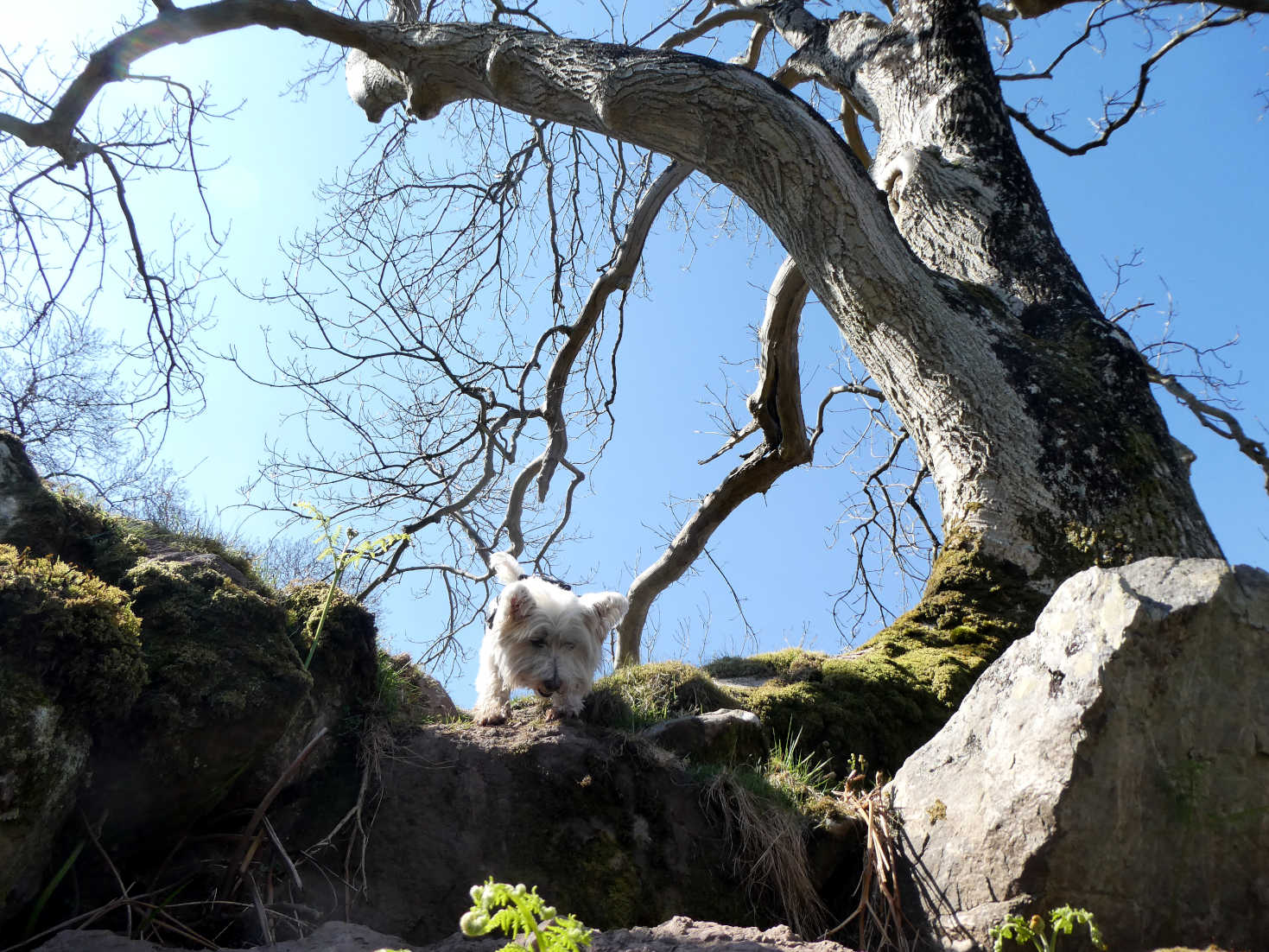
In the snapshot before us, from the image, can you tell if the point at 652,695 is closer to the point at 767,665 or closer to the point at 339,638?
the point at 767,665

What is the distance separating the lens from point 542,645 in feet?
17.3

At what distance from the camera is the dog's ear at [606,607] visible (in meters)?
5.64

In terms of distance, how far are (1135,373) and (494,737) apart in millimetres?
4889

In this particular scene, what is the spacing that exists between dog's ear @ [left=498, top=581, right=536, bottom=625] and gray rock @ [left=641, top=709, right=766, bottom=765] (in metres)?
1.12

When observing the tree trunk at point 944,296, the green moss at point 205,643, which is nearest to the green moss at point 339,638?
the green moss at point 205,643

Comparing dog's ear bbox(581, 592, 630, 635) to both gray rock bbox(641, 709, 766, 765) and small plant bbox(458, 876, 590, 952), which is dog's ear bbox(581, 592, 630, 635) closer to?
gray rock bbox(641, 709, 766, 765)

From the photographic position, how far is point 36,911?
2.81m

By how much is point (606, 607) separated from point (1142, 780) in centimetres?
324

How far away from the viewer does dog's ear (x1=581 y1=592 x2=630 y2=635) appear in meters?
5.64

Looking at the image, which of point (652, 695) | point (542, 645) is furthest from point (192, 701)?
point (652, 695)

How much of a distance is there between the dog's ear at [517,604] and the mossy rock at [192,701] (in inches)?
70.3

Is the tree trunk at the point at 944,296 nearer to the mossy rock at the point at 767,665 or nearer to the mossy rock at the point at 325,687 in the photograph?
the mossy rock at the point at 767,665

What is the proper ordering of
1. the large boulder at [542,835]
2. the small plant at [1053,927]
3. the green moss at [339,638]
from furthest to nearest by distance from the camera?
the green moss at [339,638] → the large boulder at [542,835] → the small plant at [1053,927]

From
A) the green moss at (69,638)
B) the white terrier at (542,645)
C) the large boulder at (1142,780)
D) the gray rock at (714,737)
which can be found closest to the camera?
the green moss at (69,638)
